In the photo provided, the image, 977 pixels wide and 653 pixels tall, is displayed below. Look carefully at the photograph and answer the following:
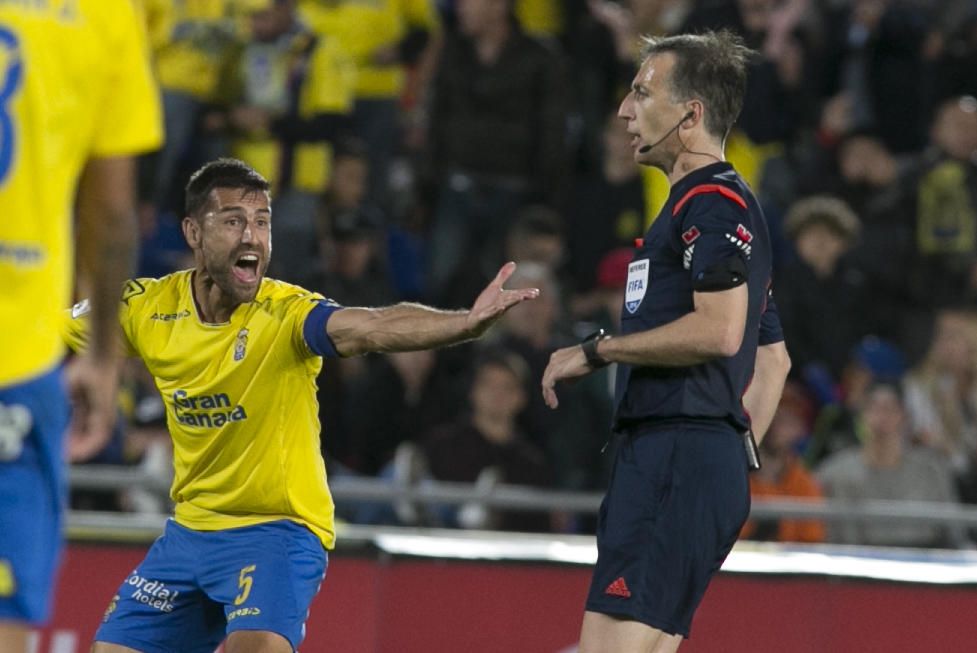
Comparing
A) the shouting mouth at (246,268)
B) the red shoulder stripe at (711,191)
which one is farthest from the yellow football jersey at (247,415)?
the red shoulder stripe at (711,191)

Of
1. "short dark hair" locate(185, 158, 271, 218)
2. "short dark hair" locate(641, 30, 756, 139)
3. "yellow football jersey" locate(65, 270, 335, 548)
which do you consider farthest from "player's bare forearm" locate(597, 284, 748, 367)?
"short dark hair" locate(185, 158, 271, 218)

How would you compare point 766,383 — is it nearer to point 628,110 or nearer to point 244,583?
point 628,110

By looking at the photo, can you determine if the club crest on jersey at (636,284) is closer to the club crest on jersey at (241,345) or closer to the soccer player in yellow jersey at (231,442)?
the soccer player in yellow jersey at (231,442)

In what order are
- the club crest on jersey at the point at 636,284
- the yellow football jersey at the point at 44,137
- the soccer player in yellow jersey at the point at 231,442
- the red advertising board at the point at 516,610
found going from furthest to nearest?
the red advertising board at the point at 516,610
the soccer player in yellow jersey at the point at 231,442
the club crest on jersey at the point at 636,284
the yellow football jersey at the point at 44,137

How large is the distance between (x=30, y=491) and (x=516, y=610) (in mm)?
4283

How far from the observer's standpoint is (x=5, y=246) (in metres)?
4.01

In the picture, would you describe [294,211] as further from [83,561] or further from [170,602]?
[170,602]

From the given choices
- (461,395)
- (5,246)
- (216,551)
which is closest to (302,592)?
(216,551)

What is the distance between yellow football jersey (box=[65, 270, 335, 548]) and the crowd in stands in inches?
154

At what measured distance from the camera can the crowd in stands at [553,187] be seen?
34.6 ft

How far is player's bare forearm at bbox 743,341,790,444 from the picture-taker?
5.87 meters

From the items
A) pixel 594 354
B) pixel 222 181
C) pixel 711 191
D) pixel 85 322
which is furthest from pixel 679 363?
pixel 85 322

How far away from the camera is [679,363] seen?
5312 millimetres

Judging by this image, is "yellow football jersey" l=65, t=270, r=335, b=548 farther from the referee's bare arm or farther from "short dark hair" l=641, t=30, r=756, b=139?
"short dark hair" l=641, t=30, r=756, b=139
